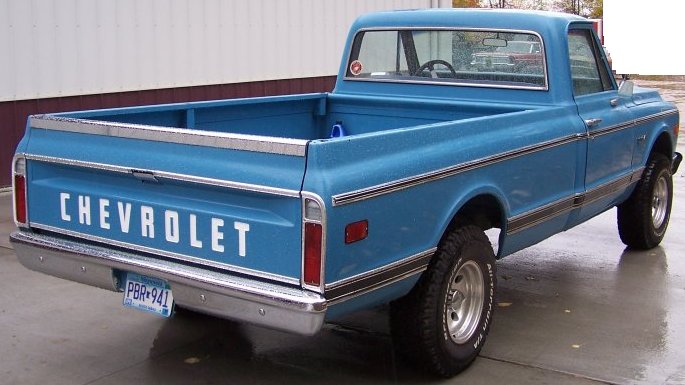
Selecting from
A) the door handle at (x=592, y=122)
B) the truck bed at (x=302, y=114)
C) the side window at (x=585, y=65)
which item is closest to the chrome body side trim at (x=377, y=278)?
the truck bed at (x=302, y=114)

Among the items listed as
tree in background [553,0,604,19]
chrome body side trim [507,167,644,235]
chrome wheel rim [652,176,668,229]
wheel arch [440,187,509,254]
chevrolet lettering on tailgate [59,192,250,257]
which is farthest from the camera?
tree in background [553,0,604,19]

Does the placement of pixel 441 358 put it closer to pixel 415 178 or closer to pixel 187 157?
pixel 415 178

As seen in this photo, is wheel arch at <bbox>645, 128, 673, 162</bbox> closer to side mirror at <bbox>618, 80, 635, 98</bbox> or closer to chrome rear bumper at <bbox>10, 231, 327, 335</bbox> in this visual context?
side mirror at <bbox>618, 80, 635, 98</bbox>

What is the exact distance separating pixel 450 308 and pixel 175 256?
4.79 feet

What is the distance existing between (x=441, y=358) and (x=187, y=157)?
5.21 ft

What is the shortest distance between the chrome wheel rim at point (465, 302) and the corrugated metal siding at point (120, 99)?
5.99 meters

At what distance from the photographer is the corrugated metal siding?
932 cm

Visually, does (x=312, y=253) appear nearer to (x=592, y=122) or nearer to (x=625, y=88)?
(x=592, y=122)

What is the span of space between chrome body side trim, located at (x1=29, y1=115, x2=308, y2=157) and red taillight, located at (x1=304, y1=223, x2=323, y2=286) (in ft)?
1.01

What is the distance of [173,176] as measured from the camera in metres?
4.17

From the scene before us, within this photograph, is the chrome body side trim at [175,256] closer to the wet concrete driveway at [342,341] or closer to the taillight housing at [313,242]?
the taillight housing at [313,242]

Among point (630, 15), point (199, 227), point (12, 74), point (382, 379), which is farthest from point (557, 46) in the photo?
point (630, 15)

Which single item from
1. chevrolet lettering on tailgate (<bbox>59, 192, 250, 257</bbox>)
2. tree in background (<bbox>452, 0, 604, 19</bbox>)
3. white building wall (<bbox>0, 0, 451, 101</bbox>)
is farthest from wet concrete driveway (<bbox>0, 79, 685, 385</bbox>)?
tree in background (<bbox>452, 0, 604, 19</bbox>)

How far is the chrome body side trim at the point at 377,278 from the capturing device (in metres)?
3.90
